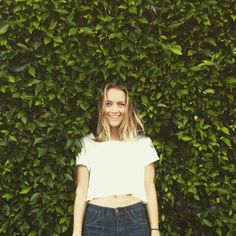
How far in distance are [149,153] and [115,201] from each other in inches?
20.4

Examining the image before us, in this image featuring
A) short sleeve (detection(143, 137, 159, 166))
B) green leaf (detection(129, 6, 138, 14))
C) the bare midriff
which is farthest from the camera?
short sleeve (detection(143, 137, 159, 166))

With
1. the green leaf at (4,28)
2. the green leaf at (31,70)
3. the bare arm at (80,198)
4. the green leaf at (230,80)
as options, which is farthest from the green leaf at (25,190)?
the green leaf at (230,80)

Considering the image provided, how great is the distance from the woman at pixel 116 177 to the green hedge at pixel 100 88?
3.9 inches

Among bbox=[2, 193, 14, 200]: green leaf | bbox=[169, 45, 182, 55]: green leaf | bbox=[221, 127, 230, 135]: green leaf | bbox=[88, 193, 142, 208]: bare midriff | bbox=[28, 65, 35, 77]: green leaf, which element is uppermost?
bbox=[169, 45, 182, 55]: green leaf

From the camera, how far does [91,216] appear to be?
4398 millimetres

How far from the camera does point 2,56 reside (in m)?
4.38

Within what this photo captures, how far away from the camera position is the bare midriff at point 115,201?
14.5 feet

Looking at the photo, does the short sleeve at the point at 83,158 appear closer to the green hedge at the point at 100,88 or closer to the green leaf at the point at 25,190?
the green hedge at the point at 100,88

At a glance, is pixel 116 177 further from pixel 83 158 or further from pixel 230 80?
pixel 230 80

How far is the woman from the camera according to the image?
438 cm

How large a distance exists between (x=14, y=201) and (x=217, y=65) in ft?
7.06

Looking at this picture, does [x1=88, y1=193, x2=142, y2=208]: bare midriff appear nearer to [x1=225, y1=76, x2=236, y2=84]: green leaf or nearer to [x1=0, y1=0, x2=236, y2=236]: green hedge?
[x1=0, y1=0, x2=236, y2=236]: green hedge

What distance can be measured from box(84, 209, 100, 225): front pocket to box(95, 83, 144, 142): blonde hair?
64 centimetres

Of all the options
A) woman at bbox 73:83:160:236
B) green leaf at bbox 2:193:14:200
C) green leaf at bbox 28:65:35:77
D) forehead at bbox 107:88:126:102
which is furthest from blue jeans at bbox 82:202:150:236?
green leaf at bbox 28:65:35:77
